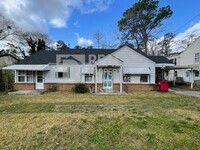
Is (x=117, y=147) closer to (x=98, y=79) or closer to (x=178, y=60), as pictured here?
(x=98, y=79)

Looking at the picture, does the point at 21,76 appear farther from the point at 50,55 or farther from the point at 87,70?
the point at 87,70

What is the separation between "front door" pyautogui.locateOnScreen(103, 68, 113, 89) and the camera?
19.0 m

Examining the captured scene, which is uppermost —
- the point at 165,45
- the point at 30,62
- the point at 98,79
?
the point at 165,45

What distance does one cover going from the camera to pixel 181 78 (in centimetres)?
3064

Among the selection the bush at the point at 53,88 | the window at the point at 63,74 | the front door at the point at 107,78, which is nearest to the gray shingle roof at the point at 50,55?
the window at the point at 63,74

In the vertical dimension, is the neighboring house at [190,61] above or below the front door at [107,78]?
above

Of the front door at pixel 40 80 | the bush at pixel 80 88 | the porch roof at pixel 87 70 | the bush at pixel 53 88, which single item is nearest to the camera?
the bush at pixel 80 88

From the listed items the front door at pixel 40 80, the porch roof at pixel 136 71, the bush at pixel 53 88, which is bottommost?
the bush at pixel 53 88

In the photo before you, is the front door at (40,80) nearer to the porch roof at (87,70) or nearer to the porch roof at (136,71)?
the porch roof at (87,70)

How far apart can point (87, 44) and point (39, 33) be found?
45.1 feet

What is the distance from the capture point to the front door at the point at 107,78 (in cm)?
1905

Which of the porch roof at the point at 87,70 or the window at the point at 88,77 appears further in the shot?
the window at the point at 88,77

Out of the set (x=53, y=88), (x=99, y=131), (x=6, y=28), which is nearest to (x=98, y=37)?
(x=6, y=28)

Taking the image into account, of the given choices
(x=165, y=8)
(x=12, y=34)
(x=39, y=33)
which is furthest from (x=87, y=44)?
(x=165, y=8)
